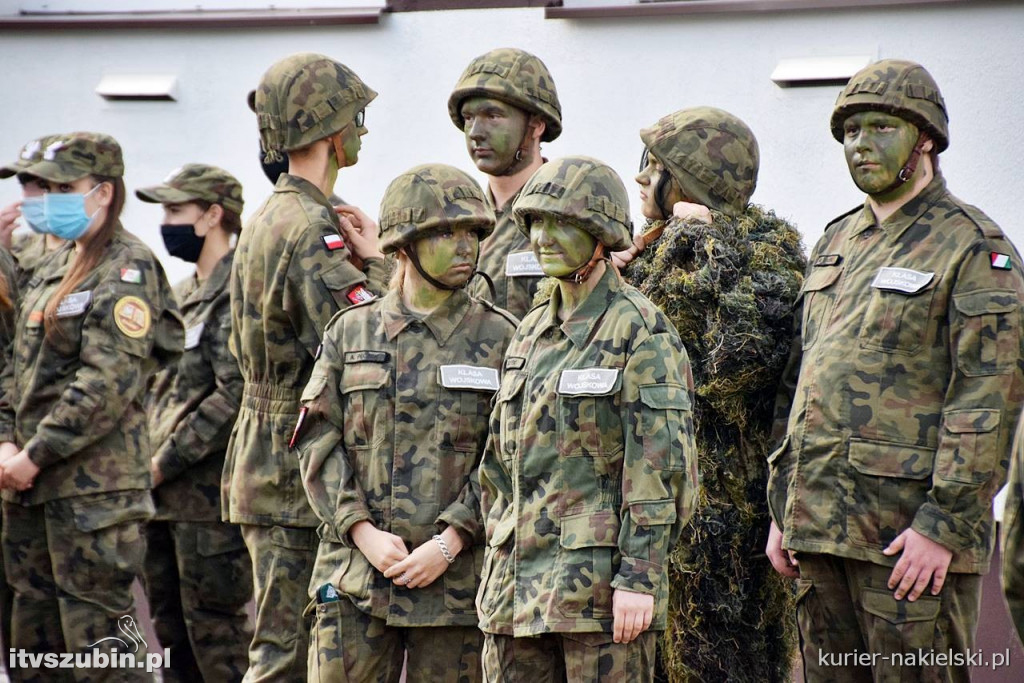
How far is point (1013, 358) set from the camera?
5.19 m

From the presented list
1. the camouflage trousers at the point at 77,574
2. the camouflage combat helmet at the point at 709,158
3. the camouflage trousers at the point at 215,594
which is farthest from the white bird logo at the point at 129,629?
the camouflage combat helmet at the point at 709,158

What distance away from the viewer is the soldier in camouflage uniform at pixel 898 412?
5172 mm

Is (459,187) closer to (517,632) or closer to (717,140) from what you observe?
(717,140)

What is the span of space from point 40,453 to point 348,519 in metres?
1.97

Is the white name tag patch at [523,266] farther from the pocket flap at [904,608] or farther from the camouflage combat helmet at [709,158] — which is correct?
the pocket flap at [904,608]

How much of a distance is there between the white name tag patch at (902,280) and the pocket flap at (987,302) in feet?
0.46

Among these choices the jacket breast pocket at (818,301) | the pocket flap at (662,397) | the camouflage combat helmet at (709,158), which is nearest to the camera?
the pocket flap at (662,397)

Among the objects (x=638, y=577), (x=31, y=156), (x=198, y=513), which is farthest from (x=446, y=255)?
(x=31, y=156)

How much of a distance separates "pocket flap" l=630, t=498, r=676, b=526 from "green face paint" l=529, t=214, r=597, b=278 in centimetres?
78

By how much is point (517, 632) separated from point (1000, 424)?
1729 millimetres

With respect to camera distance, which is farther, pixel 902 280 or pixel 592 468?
pixel 902 280

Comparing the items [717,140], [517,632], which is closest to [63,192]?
[717,140]

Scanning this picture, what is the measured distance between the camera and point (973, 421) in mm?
5137

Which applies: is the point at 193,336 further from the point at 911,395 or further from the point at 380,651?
the point at 911,395
